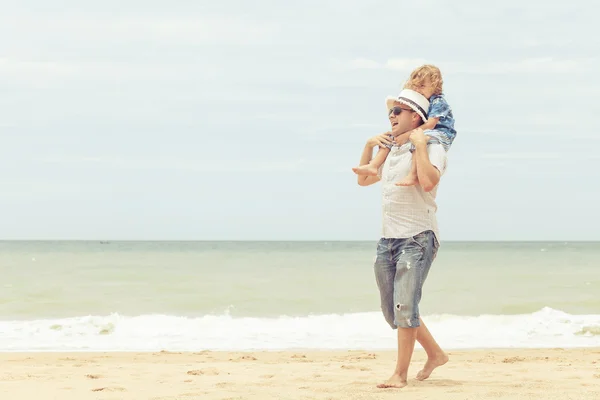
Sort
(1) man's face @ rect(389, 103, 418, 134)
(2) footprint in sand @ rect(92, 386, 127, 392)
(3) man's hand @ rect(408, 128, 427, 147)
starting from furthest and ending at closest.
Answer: (2) footprint in sand @ rect(92, 386, 127, 392) → (1) man's face @ rect(389, 103, 418, 134) → (3) man's hand @ rect(408, 128, 427, 147)

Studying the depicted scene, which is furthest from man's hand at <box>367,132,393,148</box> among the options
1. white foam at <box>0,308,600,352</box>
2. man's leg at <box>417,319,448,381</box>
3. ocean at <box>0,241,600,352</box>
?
white foam at <box>0,308,600,352</box>

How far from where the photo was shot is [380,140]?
483 cm

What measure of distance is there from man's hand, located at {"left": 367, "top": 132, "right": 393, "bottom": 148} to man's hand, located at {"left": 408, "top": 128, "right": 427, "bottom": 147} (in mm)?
357

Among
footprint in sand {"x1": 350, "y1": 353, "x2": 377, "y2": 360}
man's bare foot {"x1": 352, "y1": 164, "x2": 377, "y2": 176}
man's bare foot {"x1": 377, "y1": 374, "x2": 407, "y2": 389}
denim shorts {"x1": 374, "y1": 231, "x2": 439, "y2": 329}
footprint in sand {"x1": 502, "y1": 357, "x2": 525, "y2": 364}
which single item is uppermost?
man's bare foot {"x1": 352, "y1": 164, "x2": 377, "y2": 176}

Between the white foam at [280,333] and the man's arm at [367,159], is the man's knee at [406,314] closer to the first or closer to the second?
the man's arm at [367,159]

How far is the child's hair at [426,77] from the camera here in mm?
4605

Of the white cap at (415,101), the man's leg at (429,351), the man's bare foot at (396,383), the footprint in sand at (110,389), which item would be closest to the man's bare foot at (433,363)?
the man's leg at (429,351)

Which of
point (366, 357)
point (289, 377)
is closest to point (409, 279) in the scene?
point (289, 377)

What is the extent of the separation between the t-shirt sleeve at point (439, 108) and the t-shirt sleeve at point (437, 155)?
22 centimetres

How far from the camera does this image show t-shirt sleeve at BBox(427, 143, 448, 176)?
4.41 meters

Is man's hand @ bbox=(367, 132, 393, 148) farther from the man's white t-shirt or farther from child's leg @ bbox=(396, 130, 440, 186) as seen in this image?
child's leg @ bbox=(396, 130, 440, 186)

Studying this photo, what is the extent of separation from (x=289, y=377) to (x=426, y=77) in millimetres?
2773

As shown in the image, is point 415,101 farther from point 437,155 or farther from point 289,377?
point 289,377

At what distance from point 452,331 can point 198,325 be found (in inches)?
165
